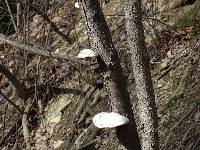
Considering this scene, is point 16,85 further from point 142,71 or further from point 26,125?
point 142,71

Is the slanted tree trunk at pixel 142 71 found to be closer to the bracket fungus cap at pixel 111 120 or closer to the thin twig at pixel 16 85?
the bracket fungus cap at pixel 111 120

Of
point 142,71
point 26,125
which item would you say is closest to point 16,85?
point 26,125

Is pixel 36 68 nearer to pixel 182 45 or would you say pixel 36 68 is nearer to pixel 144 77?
pixel 182 45

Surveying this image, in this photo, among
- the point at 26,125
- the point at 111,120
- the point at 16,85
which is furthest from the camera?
the point at 16,85

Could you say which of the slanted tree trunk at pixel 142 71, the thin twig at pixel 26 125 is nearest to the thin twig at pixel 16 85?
the thin twig at pixel 26 125

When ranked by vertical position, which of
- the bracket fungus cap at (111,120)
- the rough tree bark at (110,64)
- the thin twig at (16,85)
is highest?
the rough tree bark at (110,64)

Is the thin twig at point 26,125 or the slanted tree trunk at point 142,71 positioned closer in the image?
the slanted tree trunk at point 142,71
